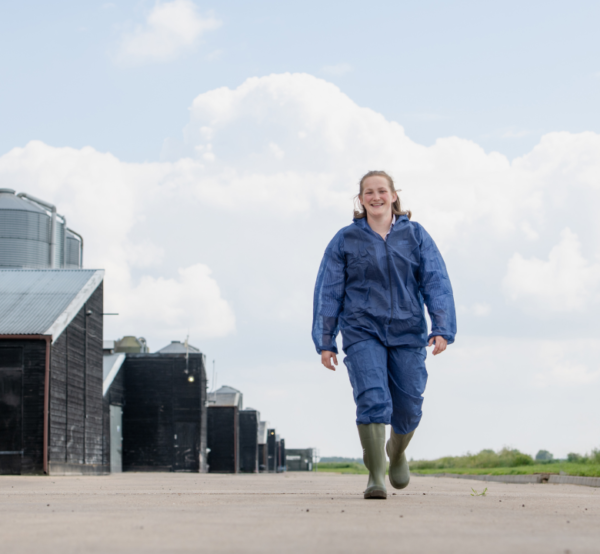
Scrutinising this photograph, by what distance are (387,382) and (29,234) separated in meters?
28.5

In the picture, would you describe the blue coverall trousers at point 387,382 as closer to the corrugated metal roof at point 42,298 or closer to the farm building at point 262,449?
the corrugated metal roof at point 42,298

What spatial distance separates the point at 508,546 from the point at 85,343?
23381 mm

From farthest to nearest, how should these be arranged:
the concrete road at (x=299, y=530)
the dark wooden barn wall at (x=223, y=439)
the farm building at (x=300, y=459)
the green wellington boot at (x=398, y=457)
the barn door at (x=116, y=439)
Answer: the farm building at (x=300, y=459)
the dark wooden barn wall at (x=223, y=439)
the barn door at (x=116, y=439)
the green wellington boot at (x=398, y=457)
the concrete road at (x=299, y=530)

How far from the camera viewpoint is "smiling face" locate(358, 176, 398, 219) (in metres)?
6.02

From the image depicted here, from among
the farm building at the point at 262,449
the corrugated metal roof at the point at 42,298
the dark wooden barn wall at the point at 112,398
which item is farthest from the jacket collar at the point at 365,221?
the farm building at the point at 262,449

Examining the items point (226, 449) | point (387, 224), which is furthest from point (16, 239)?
point (387, 224)

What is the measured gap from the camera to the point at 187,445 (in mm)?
37031

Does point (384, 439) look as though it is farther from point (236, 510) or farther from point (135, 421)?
point (135, 421)

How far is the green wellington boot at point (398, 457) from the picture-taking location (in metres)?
5.93

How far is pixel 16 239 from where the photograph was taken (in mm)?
31734

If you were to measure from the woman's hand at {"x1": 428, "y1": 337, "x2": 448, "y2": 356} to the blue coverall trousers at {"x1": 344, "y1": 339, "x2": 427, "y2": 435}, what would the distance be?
0.25ft

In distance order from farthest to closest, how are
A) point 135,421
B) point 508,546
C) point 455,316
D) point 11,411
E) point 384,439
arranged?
1. point 135,421
2. point 11,411
3. point 455,316
4. point 384,439
5. point 508,546

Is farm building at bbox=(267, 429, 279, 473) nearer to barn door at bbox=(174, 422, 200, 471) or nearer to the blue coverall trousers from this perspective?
barn door at bbox=(174, 422, 200, 471)

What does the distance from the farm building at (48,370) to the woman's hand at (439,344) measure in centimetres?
1647
